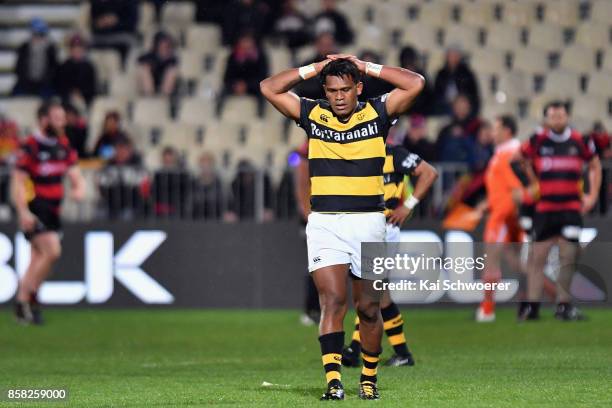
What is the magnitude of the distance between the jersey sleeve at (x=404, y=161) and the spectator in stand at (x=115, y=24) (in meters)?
11.6

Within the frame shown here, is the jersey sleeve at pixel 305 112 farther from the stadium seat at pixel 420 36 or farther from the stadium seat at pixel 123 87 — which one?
the stadium seat at pixel 420 36

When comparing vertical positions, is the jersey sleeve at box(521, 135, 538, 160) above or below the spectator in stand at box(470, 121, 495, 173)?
above

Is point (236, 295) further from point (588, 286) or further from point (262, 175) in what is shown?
point (588, 286)

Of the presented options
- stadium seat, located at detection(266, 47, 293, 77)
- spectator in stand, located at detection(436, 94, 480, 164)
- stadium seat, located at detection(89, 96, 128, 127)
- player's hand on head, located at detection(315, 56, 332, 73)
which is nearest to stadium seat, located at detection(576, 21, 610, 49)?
spectator in stand, located at detection(436, 94, 480, 164)

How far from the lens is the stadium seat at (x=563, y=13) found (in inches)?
893

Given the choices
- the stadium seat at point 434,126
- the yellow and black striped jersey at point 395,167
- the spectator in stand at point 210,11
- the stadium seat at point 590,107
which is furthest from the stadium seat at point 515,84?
the yellow and black striped jersey at point 395,167

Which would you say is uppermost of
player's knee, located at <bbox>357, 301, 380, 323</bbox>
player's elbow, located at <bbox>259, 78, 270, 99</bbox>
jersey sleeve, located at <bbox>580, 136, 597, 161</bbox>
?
player's elbow, located at <bbox>259, 78, 270, 99</bbox>

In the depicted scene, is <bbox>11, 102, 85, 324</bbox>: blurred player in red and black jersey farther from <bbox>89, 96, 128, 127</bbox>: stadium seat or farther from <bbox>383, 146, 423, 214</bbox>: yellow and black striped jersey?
<bbox>383, 146, 423, 214</bbox>: yellow and black striped jersey

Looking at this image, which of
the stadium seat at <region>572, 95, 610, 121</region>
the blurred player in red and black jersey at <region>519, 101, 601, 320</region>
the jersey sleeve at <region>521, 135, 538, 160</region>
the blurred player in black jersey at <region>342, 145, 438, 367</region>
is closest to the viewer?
the blurred player in black jersey at <region>342, 145, 438, 367</region>

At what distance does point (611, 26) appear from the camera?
22406 mm

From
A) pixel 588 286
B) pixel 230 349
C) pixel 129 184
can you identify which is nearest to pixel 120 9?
pixel 129 184

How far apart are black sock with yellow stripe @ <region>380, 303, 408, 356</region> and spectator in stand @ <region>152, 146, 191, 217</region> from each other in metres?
7.31

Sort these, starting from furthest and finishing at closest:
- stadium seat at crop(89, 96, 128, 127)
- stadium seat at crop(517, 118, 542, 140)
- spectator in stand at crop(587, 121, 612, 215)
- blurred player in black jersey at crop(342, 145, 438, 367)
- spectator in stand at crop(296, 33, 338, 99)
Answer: stadium seat at crop(89, 96, 128, 127), stadium seat at crop(517, 118, 542, 140), spectator in stand at crop(296, 33, 338, 99), spectator in stand at crop(587, 121, 612, 215), blurred player in black jersey at crop(342, 145, 438, 367)

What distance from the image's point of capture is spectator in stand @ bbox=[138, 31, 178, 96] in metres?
21.9
